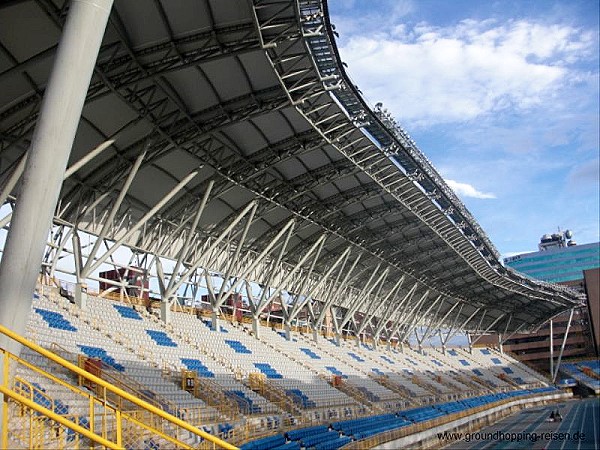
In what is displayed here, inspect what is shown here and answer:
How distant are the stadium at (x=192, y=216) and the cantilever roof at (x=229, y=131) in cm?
9

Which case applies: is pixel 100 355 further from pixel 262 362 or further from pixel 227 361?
pixel 262 362

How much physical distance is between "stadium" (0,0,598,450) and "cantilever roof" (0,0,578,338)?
3.6 inches

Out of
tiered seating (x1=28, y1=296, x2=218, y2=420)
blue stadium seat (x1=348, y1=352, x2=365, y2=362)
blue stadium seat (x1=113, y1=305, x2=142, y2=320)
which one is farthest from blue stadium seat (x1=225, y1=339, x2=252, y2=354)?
blue stadium seat (x1=348, y1=352, x2=365, y2=362)

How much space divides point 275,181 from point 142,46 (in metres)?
14.6

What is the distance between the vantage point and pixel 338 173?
32281 mm

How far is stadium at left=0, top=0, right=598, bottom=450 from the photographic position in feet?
23.8

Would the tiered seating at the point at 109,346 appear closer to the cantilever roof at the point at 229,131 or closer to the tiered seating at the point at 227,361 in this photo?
the tiered seating at the point at 227,361

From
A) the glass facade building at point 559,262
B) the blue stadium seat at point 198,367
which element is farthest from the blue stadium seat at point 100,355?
the glass facade building at point 559,262

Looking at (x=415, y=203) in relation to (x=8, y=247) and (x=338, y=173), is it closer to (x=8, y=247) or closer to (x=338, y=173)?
(x=338, y=173)

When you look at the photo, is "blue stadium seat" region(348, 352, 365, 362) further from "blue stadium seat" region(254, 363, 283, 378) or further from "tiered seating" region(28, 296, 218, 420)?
"tiered seating" region(28, 296, 218, 420)

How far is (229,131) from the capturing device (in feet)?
87.4

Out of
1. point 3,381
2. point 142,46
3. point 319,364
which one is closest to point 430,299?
point 319,364

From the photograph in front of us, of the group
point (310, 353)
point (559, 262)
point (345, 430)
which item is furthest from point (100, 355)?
point (559, 262)

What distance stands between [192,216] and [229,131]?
6697 mm
